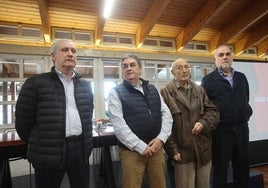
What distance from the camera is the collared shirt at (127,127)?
1452 mm

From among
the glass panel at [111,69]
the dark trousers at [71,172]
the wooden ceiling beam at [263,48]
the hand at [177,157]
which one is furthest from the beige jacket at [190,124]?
the wooden ceiling beam at [263,48]

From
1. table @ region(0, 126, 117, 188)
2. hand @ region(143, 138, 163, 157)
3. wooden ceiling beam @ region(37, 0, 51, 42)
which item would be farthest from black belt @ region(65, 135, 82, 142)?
wooden ceiling beam @ region(37, 0, 51, 42)

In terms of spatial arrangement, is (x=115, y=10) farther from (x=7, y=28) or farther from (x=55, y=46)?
(x=55, y=46)

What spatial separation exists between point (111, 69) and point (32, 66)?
1756mm

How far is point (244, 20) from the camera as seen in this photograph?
15.8 ft

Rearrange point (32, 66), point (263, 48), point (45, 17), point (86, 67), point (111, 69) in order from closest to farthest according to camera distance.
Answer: point (45, 17), point (32, 66), point (86, 67), point (111, 69), point (263, 48)

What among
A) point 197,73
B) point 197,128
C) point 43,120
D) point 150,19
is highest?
point 150,19

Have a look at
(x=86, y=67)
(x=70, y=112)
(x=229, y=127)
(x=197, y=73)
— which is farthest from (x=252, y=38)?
(x=70, y=112)

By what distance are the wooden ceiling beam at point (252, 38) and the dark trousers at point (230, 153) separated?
4.56 m

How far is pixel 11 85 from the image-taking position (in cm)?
427

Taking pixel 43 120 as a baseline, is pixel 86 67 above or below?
above

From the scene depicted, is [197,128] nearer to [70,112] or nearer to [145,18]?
[70,112]

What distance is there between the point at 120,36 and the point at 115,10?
766 mm

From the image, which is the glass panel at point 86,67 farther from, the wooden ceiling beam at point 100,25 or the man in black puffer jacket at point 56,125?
the man in black puffer jacket at point 56,125
